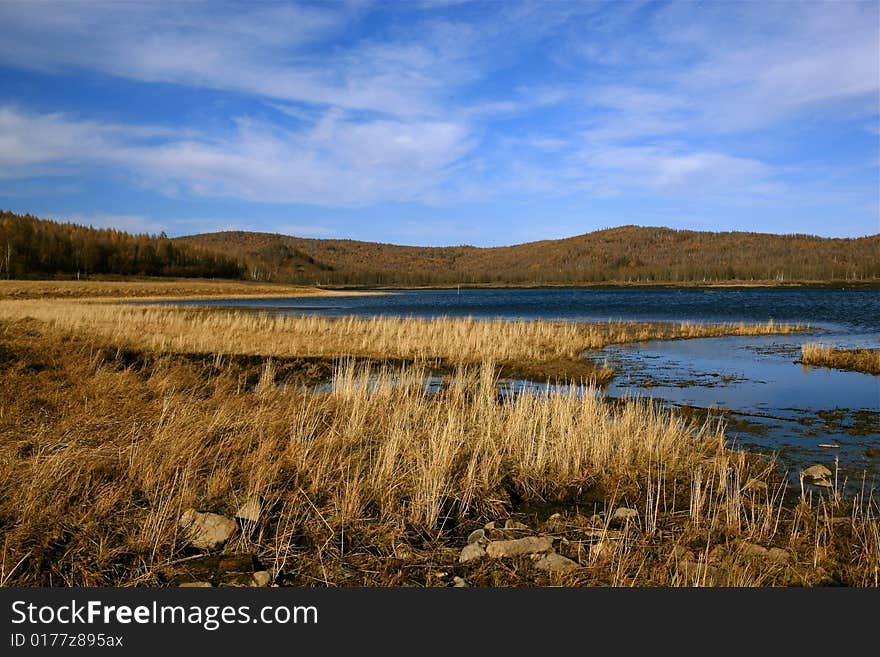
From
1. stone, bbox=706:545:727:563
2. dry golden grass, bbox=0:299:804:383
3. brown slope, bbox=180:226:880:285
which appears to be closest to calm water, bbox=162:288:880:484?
dry golden grass, bbox=0:299:804:383

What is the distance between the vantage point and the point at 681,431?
9.07 m

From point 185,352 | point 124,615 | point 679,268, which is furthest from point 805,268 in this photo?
point 124,615

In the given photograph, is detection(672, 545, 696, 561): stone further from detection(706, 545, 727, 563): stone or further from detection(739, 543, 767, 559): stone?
detection(739, 543, 767, 559): stone

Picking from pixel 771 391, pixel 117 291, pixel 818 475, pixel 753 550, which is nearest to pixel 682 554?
pixel 753 550

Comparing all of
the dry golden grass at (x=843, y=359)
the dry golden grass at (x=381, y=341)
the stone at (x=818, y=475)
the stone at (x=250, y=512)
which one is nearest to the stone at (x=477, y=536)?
the stone at (x=250, y=512)

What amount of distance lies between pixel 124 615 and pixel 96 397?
20.4 ft

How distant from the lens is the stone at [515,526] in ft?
18.9

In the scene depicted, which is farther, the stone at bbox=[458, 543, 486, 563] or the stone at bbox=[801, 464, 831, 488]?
the stone at bbox=[801, 464, 831, 488]

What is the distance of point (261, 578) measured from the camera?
4.53 m

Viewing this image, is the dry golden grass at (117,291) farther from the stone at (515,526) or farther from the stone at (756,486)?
the stone at (756,486)

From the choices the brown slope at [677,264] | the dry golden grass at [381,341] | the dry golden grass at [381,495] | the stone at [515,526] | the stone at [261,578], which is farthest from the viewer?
the brown slope at [677,264]

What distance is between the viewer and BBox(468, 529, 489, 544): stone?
17.7ft

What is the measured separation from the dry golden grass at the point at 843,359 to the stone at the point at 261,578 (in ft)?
61.1

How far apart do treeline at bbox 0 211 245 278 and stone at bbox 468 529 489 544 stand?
86649 millimetres
